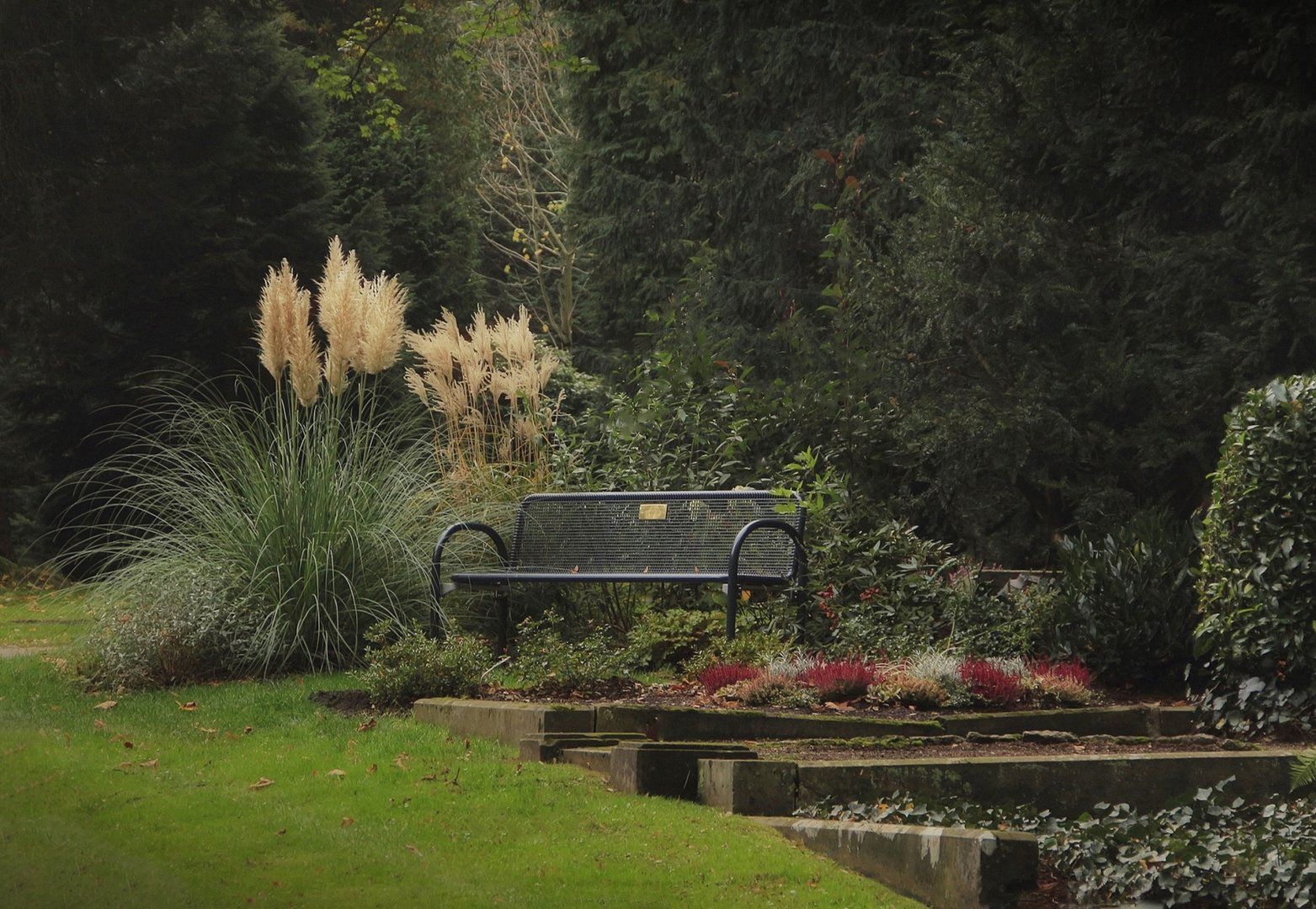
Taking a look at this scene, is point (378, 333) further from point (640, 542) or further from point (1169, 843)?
point (1169, 843)

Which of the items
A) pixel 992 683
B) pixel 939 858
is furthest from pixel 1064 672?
pixel 939 858

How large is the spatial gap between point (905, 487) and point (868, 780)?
483 centimetres

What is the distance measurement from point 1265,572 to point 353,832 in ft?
12.4

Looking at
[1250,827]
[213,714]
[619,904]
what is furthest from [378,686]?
[1250,827]

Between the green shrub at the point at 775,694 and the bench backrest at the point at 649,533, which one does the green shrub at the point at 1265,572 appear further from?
the bench backrest at the point at 649,533

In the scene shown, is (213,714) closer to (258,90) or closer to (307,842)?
(307,842)

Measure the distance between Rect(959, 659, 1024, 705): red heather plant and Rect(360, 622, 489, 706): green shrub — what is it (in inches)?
83.4

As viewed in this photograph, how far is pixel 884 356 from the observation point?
30.1 feet

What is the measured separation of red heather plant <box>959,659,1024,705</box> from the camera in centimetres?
548

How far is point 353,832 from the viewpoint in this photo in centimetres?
360

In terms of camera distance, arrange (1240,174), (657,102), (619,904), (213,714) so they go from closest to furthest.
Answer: (619,904)
(213,714)
(1240,174)
(657,102)

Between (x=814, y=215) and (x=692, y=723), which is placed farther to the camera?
(x=814, y=215)

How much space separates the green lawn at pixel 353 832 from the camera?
3.02m

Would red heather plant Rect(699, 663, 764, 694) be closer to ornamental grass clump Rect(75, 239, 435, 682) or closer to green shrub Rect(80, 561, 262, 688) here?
ornamental grass clump Rect(75, 239, 435, 682)
